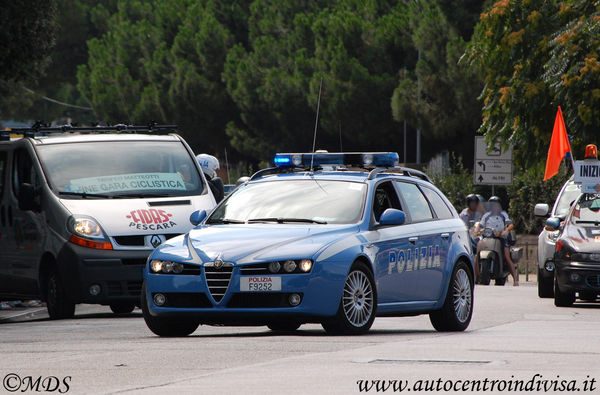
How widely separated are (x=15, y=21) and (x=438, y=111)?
59.9 ft

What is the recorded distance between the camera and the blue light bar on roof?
44.3ft

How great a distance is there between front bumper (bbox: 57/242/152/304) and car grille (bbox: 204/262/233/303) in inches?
164

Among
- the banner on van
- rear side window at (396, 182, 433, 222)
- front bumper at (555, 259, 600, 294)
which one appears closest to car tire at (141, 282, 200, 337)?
rear side window at (396, 182, 433, 222)

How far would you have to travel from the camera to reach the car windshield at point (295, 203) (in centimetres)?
1258

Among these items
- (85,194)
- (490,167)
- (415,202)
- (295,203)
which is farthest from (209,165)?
(490,167)

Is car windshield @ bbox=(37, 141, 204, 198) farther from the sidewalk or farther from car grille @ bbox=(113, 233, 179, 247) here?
the sidewalk

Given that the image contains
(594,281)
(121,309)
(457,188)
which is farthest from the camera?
(457,188)

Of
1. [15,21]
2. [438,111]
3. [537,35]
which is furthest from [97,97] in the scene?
[537,35]

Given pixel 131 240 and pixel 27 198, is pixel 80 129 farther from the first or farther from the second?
pixel 131 240

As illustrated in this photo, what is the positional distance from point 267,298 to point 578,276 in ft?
27.2

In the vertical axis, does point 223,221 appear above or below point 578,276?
above

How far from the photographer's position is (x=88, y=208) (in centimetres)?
1603

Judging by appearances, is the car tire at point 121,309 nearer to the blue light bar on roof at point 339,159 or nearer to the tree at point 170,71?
the blue light bar on roof at point 339,159

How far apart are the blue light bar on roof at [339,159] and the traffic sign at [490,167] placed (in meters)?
19.6
